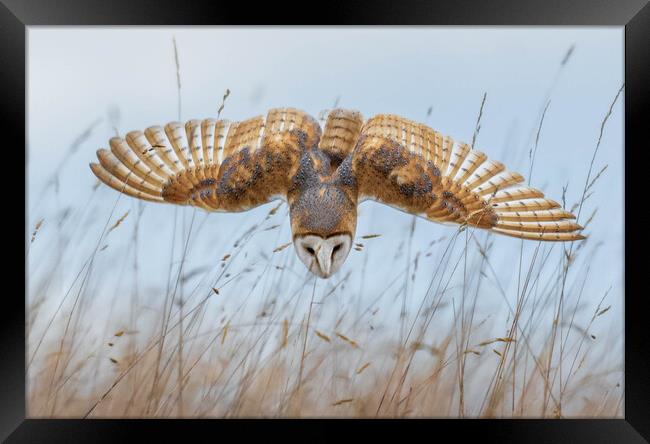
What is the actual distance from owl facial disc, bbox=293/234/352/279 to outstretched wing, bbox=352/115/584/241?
196mm

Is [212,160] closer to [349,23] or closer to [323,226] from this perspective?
[323,226]

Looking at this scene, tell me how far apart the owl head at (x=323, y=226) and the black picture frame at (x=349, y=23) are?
518mm

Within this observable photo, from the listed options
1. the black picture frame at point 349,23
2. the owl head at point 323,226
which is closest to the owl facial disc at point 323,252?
the owl head at point 323,226

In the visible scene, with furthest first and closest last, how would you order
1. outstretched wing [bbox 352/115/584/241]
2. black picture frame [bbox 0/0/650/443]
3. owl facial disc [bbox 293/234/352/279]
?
outstretched wing [bbox 352/115/584/241]
owl facial disc [bbox 293/234/352/279]
black picture frame [bbox 0/0/650/443]

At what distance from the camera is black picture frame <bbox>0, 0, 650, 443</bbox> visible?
1.90 meters

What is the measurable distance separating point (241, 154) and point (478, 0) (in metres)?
0.95

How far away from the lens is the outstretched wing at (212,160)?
7.15 ft

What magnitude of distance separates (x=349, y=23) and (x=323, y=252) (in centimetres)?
73

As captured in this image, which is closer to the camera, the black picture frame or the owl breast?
the black picture frame

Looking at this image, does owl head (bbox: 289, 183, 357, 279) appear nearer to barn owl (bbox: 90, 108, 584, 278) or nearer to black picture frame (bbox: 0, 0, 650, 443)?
barn owl (bbox: 90, 108, 584, 278)

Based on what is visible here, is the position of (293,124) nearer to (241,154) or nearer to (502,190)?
A: (241,154)

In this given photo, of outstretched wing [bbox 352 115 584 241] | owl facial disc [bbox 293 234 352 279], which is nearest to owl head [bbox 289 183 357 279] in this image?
owl facial disc [bbox 293 234 352 279]

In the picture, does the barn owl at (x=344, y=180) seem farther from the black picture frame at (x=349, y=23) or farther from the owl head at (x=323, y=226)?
the black picture frame at (x=349, y=23)

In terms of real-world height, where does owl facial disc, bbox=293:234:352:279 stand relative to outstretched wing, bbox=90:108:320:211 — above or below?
below
